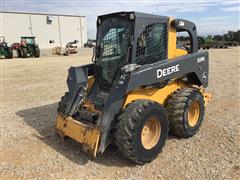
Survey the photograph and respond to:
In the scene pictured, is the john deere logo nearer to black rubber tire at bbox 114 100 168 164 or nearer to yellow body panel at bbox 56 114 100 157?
black rubber tire at bbox 114 100 168 164

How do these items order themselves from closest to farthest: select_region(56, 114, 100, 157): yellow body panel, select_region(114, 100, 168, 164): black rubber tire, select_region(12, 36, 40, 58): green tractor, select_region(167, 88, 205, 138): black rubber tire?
select_region(114, 100, 168, 164): black rubber tire < select_region(56, 114, 100, 157): yellow body panel < select_region(167, 88, 205, 138): black rubber tire < select_region(12, 36, 40, 58): green tractor

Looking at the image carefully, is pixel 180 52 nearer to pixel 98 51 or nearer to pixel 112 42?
pixel 112 42

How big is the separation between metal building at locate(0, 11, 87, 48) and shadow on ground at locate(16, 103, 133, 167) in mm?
48226

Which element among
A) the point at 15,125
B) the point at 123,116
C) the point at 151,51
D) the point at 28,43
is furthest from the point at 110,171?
the point at 28,43

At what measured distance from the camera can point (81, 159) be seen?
4.46 meters

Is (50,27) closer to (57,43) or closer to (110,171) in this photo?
(57,43)

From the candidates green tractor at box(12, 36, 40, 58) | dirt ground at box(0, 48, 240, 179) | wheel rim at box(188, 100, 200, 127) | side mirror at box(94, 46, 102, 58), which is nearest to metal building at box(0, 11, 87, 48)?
green tractor at box(12, 36, 40, 58)

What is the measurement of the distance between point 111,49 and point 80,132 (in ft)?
4.90

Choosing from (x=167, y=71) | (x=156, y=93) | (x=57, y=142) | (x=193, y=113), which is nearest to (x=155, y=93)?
(x=156, y=93)

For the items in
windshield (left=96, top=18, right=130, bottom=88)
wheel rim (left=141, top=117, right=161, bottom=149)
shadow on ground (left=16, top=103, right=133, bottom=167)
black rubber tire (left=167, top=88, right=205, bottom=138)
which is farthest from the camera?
black rubber tire (left=167, top=88, right=205, bottom=138)

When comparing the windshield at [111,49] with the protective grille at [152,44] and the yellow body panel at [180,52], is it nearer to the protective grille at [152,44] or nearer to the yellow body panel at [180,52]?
the protective grille at [152,44]

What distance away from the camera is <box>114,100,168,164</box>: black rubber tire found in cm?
393

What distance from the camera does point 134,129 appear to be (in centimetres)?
396

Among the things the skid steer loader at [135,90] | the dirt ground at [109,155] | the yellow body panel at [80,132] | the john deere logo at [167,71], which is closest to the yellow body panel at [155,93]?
the skid steer loader at [135,90]
